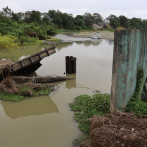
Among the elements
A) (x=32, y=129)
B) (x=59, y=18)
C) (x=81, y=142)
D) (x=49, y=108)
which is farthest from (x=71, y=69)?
(x=59, y=18)

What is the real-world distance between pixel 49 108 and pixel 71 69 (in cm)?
525

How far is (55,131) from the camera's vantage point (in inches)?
224

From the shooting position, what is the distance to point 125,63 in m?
5.13

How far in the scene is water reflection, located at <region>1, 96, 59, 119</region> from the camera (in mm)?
7082

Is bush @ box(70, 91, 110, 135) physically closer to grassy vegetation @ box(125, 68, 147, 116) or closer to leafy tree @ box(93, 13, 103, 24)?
grassy vegetation @ box(125, 68, 147, 116)

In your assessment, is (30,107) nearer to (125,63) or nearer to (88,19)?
(125,63)

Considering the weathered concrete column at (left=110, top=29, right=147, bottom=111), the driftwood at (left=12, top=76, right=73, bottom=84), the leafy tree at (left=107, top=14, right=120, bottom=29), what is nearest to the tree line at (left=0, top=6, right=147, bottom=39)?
the leafy tree at (left=107, top=14, right=120, bottom=29)

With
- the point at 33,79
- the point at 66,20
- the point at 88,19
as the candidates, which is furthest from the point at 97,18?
the point at 33,79

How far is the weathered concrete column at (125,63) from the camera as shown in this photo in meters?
4.96

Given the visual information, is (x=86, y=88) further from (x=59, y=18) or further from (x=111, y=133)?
(x=59, y=18)

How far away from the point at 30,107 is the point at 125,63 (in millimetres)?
4798

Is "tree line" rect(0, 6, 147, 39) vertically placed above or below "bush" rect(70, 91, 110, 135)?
above

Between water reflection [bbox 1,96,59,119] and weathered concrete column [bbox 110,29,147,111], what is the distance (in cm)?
298

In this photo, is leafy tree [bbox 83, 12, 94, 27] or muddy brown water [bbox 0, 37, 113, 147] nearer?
muddy brown water [bbox 0, 37, 113, 147]
